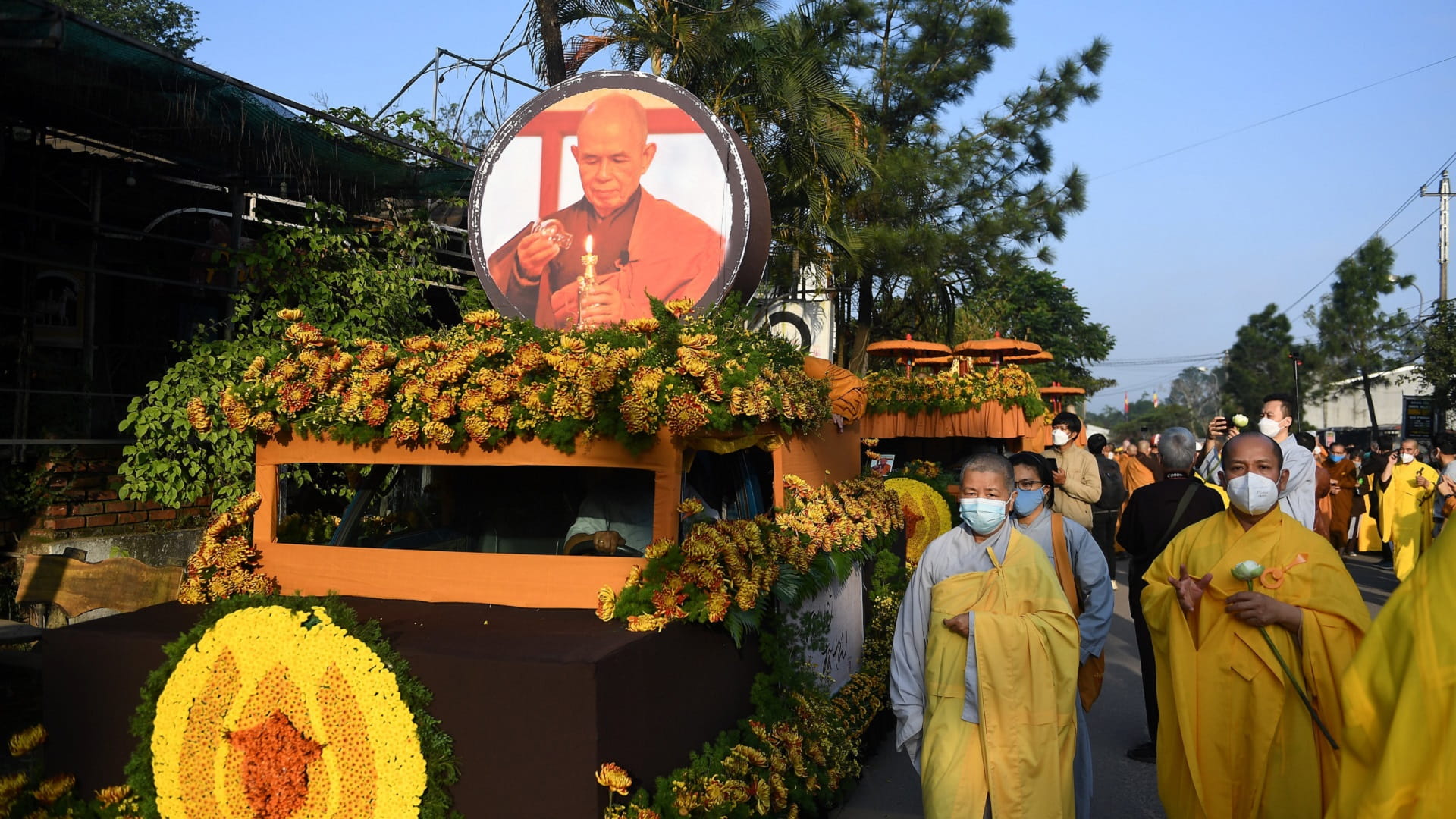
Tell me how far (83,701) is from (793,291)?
15463 mm

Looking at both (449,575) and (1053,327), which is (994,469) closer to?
(449,575)

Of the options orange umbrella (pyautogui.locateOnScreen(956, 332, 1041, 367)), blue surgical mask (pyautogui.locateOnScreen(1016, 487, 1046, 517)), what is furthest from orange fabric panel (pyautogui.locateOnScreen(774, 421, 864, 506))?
orange umbrella (pyautogui.locateOnScreen(956, 332, 1041, 367))

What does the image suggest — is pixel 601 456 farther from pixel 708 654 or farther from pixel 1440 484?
pixel 1440 484

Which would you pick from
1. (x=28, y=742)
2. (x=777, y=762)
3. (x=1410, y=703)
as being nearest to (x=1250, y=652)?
(x=1410, y=703)

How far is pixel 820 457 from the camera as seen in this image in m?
6.62

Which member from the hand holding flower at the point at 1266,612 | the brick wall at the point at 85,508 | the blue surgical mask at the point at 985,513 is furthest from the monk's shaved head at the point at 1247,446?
the brick wall at the point at 85,508

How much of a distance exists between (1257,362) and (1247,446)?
7872 cm

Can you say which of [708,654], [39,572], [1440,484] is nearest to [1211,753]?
[708,654]

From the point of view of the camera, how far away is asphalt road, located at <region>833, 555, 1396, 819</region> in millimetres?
5918

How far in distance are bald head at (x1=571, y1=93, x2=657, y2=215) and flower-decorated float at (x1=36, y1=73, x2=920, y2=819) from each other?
1999mm

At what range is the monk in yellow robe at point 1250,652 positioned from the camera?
4168 mm

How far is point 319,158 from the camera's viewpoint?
981 centimetres

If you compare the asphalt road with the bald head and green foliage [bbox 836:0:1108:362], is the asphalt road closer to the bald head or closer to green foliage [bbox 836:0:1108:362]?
the bald head

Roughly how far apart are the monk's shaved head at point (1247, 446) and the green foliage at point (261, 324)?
21.3ft
